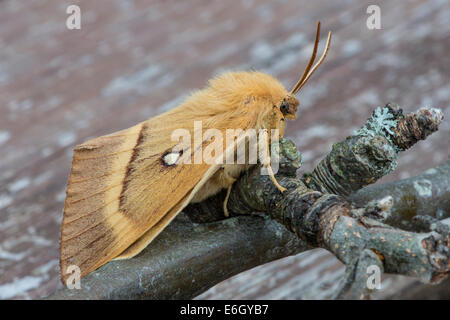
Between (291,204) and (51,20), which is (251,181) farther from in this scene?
(51,20)

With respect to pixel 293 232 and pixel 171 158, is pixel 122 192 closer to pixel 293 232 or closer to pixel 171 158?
pixel 171 158

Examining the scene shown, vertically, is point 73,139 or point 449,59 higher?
point 449,59

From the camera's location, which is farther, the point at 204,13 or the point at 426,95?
the point at 204,13

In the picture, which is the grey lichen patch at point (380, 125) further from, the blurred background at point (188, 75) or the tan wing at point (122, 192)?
the blurred background at point (188, 75)

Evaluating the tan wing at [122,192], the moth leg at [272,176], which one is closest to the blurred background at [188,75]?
the tan wing at [122,192]

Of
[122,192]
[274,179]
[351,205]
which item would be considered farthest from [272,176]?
[122,192]

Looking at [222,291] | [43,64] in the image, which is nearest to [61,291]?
[222,291]
